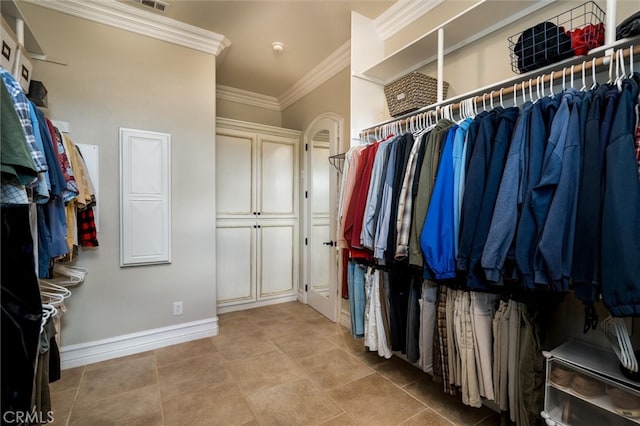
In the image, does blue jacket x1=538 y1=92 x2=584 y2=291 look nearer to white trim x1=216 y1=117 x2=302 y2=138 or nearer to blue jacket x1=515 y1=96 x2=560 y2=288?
blue jacket x1=515 y1=96 x2=560 y2=288

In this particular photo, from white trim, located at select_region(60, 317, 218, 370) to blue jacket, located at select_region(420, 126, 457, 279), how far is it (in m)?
2.27

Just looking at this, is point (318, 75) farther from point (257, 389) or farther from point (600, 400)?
point (600, 400)

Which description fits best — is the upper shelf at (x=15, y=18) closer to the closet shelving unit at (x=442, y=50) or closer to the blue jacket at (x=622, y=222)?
the closet shelving unit at (x=442, y=50)

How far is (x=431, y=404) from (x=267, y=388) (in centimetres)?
106

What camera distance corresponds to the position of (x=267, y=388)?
1952mm

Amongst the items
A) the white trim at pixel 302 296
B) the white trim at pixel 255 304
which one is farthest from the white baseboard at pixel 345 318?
the white trim at pixel 255 304

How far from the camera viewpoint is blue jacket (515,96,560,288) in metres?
1.12

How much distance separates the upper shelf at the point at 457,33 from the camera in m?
1.59

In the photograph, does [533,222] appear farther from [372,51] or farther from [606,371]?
[372,51]

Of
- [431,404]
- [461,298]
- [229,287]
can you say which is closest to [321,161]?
[229,287]

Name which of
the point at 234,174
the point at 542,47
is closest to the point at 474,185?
the point at 542,47

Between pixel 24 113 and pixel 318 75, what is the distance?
278 centimetres

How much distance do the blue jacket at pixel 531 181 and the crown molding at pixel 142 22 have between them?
268 centimetres

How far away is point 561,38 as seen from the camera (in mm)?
1275
